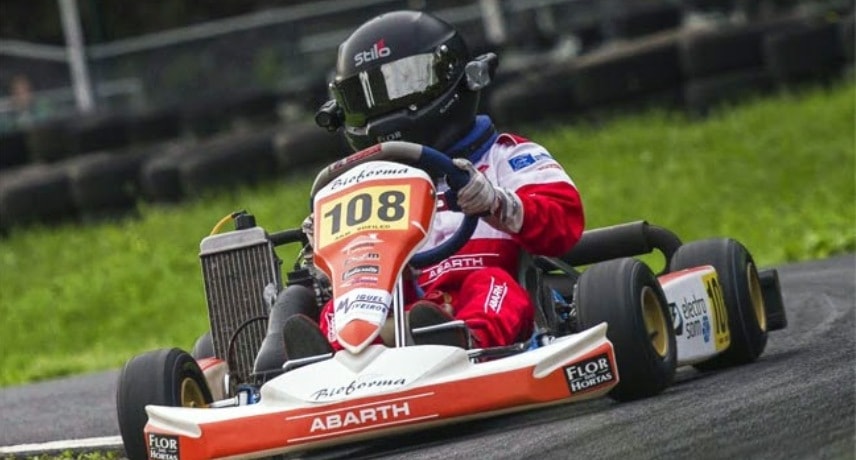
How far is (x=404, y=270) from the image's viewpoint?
17.7 ft

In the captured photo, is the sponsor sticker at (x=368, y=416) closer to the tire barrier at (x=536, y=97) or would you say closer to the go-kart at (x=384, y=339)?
the go-kart at (x=384, y=339)

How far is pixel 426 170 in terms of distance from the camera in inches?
213

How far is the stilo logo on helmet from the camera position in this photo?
19.0 ft

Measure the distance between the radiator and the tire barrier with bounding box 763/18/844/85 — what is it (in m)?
7.97

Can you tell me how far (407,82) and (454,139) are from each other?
0.23 m

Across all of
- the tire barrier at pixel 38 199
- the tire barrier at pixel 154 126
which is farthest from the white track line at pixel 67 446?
the tire barrier at pixel 154 126

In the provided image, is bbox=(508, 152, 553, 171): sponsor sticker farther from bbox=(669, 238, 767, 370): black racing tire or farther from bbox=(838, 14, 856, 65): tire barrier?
bbox=(838, 14, 856, 65): tire barrier

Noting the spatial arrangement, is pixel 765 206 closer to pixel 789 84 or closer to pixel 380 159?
pixel 789 84

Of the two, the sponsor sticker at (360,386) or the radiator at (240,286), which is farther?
the radiator at (240,286)

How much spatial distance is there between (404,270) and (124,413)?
83 centimetres

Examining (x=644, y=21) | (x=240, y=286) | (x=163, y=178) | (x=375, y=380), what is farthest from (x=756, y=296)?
(x=644, y=21)

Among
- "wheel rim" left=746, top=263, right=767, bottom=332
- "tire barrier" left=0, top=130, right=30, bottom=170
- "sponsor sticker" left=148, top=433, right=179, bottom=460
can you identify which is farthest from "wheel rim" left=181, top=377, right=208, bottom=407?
"tire barrier" left=0, top=130, right=30, bottom=170

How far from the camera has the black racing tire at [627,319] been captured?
5.24 meters

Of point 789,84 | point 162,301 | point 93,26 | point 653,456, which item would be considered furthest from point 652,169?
point 653,456
